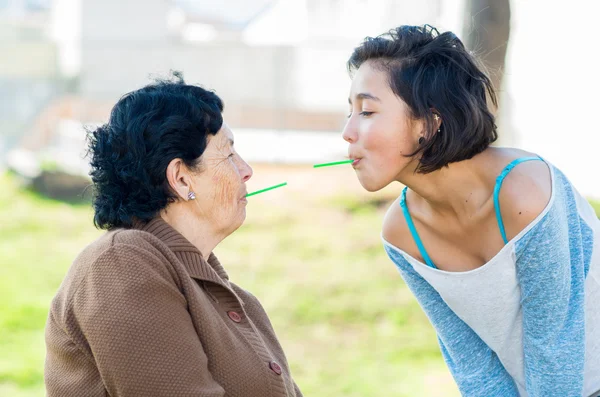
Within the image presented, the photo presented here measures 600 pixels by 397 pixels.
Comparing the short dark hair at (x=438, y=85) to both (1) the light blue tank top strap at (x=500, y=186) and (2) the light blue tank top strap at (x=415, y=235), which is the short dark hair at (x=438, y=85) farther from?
(2) the light blue tank top strap at (x=415, y=235)

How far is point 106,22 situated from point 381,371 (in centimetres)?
499

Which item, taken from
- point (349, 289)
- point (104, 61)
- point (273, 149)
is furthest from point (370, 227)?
point (104, 61)

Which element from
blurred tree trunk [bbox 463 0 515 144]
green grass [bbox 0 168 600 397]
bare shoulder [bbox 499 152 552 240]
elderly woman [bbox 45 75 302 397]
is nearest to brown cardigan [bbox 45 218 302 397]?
elderly woman [bbox 45 75 302 397]

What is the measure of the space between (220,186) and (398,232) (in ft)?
2.02

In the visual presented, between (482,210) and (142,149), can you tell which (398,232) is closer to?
(482,210)

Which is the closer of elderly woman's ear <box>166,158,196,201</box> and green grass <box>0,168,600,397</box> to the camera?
elderly woman's ear <box>166,158,196,201</box>

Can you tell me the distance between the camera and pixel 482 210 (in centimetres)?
216

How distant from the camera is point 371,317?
497cm

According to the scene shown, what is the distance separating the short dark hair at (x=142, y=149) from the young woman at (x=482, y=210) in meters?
0.43

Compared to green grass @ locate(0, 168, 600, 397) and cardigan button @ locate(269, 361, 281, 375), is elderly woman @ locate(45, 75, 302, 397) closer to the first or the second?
cardigan button @ locate(269, 361, 281, 375)

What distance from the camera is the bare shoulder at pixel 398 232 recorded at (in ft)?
7.73

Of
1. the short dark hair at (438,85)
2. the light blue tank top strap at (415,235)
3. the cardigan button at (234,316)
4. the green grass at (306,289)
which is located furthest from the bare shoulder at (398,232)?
the green grass at (306,289)

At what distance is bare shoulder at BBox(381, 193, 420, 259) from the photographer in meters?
2.36

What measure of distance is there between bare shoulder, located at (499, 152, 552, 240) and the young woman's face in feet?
0.90
